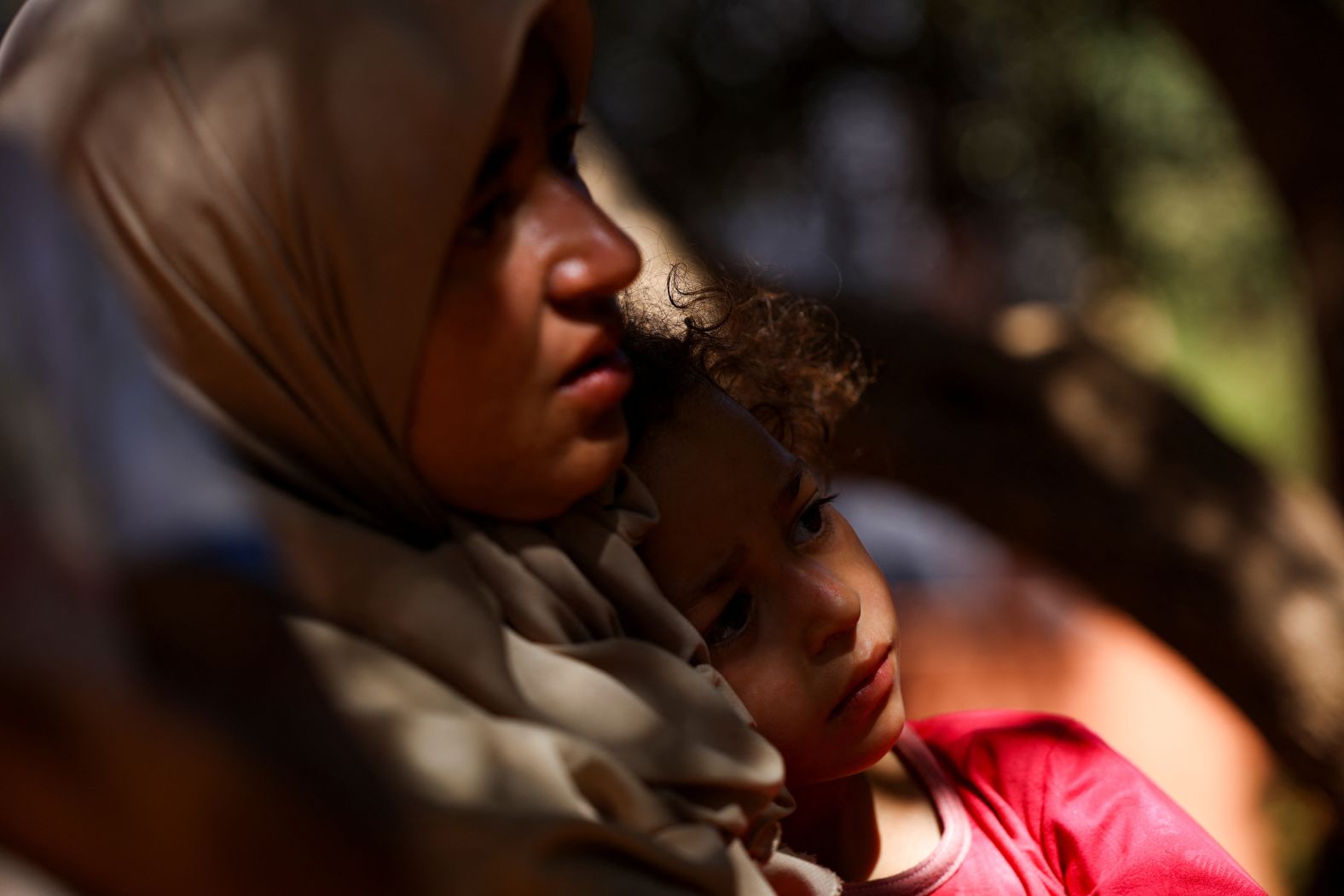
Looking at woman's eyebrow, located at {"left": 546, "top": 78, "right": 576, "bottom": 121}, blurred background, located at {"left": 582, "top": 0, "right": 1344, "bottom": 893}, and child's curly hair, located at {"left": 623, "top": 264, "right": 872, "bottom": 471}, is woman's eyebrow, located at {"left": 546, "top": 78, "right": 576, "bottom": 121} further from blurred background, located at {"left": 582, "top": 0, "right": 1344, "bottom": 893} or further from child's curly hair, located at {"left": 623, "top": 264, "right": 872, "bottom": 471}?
blurred background, located at {"left": 582, "top": 0, "right": 1344, "bottom": 893}

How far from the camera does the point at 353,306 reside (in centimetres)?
108

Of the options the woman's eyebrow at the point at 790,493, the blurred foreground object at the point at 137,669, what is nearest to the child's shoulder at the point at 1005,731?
the woman's eyebrow at the point at 790,493

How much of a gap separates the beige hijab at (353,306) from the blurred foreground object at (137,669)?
0.28 meters

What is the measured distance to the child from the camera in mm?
1381

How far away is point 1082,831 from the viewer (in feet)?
5.18

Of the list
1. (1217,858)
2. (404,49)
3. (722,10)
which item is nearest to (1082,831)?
(1217,858)

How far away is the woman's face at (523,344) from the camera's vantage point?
1.10 metres

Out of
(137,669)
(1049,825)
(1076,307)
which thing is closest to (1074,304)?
(1076,307)

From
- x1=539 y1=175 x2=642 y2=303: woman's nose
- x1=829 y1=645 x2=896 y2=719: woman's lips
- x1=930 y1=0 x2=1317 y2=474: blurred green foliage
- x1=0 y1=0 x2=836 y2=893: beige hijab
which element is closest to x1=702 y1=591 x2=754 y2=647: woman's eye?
x1=829 y1=645 x2=896 y2=719: woman's lips

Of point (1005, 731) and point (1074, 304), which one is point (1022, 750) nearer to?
point (1005, 731)

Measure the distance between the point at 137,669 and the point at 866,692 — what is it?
0.88 m

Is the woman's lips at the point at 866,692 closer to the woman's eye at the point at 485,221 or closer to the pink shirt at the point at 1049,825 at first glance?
the pink shirt at the point at 1049,825

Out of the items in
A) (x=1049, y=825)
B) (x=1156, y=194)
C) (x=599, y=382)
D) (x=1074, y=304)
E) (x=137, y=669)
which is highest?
(x=137, y=669)

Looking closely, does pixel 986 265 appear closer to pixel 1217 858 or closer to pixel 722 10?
pixel 722 10
